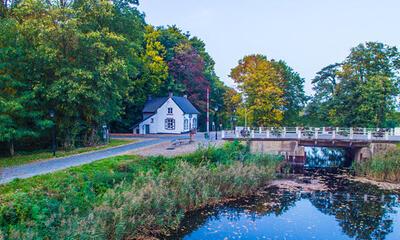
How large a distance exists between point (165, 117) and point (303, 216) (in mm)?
28652

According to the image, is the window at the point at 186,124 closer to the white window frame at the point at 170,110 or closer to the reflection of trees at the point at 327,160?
the white window frame at the point at 170,110

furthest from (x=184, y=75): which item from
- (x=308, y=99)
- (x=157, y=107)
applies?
(x=308, y=99)

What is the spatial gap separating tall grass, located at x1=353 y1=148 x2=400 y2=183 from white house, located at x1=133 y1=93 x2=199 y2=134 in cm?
2259

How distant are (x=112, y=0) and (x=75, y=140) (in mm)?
11865

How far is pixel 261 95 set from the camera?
119 feet

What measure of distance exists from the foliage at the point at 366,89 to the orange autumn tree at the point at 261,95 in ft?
24.1

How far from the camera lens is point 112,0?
27.2m

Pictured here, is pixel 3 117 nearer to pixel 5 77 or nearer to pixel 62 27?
pixel 5 77

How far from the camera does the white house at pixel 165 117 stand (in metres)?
41.6

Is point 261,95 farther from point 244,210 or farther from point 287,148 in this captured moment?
point 244,210

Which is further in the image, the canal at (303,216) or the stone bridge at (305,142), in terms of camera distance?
the stone bridge at (305,142)

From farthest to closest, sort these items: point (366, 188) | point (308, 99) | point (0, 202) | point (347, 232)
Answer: point (308, 99), point (366, 188), point (347, 232), point (0, 202)

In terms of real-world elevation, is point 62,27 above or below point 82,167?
above

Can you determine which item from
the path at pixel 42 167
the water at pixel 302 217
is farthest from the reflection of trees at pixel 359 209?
the path at pixel 42 167
